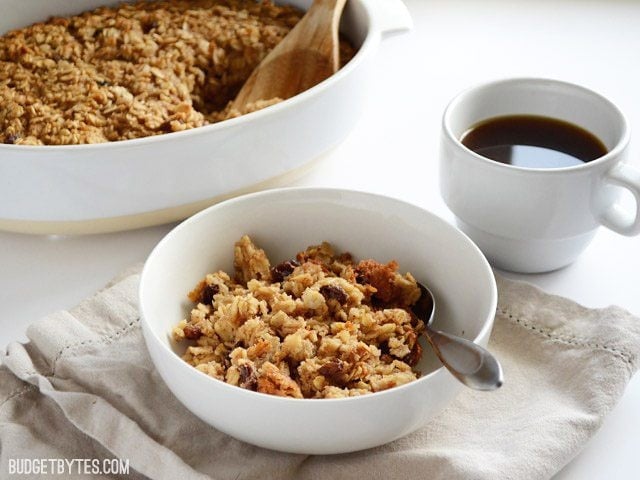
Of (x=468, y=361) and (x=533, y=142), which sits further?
(x=533, y=142)

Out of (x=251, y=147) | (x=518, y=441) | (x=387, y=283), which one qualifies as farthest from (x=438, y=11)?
(x=518, y=441)

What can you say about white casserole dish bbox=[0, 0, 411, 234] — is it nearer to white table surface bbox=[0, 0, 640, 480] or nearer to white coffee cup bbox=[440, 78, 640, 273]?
white table surface bbox=[0, 0, 640, 480]

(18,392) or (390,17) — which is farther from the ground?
(390,17)

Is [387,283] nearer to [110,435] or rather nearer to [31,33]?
[110,435]

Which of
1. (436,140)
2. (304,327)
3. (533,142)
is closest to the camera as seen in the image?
(304,327)

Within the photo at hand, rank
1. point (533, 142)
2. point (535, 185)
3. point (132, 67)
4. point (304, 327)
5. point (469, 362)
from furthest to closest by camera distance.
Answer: point (132, 67), point (533, 142), point (535, 185), point (304, 327), point (469, 362)

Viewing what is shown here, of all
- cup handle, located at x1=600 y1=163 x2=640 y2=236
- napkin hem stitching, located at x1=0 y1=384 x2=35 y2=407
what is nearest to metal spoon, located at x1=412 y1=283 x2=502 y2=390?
cup handle, located at x1=600 y1=163 x2=640 y2=236
